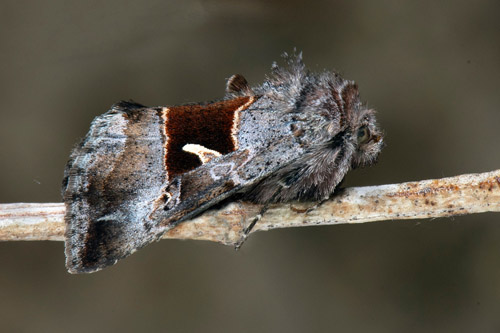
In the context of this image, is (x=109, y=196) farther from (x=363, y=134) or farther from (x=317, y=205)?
(x=363, y=134)

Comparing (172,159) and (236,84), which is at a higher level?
(236,84)

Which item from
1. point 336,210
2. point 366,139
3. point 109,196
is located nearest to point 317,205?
point 336,210

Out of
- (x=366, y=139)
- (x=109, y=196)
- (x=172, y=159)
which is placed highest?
(x=366, y=139)

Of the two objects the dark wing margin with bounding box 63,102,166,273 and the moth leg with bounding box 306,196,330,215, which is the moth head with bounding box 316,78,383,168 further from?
the dark wing margin with bounding box 63,102,166,273

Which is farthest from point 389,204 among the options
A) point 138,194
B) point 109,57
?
point 109,57

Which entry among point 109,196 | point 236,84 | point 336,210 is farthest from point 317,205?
point 109,196

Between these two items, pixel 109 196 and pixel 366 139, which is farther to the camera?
pixel 366 139

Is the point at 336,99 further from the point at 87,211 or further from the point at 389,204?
the point at 87,211

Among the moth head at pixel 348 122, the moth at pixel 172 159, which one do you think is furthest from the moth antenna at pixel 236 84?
the moth head at pixel 348 122
